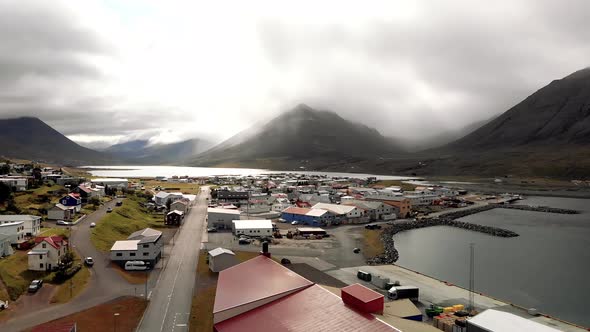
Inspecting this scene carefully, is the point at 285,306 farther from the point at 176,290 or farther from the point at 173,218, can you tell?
the point at 173,218

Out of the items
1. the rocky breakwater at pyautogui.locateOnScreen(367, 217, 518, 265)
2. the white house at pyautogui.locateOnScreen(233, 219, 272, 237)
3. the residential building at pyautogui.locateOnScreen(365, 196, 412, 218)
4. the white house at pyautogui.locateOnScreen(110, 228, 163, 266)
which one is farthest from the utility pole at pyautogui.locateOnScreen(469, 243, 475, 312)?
the white house at pyautogui.locateOnScreen(110, 228, 163, 266)

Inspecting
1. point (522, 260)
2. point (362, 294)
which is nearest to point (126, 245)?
point (362, 294)

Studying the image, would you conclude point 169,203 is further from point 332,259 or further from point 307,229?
point 332,259

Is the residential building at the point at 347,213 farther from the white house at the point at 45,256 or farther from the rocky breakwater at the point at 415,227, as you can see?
the white house at the point at 45,256

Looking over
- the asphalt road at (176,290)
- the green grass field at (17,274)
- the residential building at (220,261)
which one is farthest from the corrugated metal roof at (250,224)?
the green grass field at (17,274)

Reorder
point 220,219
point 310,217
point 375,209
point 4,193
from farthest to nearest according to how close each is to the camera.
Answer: point 375,209
point 310,217
point 220,219
point 4,193

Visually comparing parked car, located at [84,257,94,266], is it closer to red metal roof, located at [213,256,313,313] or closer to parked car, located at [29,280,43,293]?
parked car, located at [29,280,43,293]
